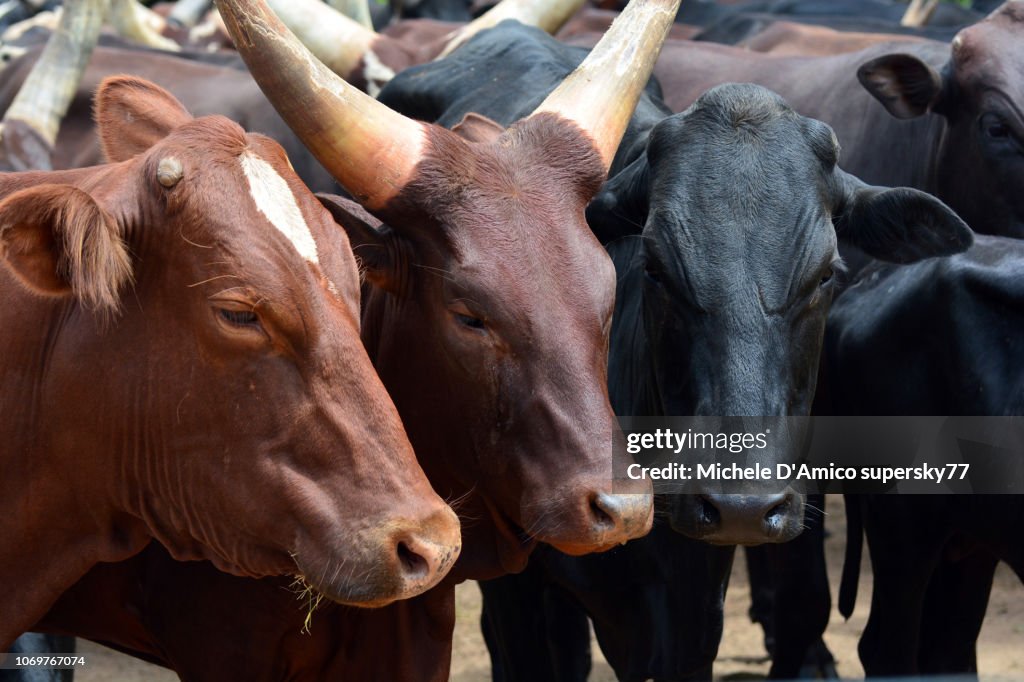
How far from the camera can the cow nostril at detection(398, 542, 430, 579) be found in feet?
8.54

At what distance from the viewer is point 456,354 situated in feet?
10.3

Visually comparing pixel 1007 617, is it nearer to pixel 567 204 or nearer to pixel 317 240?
pixel 567 204

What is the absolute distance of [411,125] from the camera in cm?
327

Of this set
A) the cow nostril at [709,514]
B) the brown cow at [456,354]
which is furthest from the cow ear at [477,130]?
the cow nostril at [709,514]

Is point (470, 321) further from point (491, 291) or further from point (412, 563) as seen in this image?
point (412, 563)

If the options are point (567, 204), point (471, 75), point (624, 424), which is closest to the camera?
point (567, 204)

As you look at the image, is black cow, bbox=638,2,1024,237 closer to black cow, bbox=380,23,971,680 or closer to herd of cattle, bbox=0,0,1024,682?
herd of cattle, bbox=0,0,1024,682

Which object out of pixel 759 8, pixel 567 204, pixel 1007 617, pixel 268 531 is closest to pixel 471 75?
pixel 567 204

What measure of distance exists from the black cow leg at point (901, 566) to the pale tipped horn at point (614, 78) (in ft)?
5.33

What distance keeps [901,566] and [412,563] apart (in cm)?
228

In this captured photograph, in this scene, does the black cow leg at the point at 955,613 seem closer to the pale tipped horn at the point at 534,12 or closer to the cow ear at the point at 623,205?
the cow ear at the point at 623,205

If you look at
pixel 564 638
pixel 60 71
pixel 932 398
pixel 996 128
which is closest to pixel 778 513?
pixel 932 398

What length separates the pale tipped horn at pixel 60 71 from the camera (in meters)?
6.36

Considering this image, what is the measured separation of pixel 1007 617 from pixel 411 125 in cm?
445
